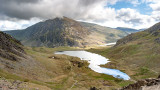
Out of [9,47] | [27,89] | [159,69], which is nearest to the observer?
[27,89]

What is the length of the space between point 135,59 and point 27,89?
595 feet

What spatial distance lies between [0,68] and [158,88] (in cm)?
7519

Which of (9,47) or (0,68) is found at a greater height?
(9,47)

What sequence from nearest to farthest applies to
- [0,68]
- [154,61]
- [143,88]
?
[143,88], [0,68], [154,61]

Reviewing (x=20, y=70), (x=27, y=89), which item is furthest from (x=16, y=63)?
(x=27, y=89)

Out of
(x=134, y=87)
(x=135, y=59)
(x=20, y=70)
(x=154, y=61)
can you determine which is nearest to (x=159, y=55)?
(x=154, y=61)

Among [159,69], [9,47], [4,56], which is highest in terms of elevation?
[9,47]

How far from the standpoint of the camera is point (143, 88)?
36.4 metres

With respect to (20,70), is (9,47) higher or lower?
higher

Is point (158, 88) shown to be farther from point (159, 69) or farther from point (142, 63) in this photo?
point (142, 63)

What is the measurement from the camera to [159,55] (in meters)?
174

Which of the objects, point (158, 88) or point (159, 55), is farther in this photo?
point (159, 55)

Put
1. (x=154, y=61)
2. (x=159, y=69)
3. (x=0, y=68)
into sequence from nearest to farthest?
1. (x=0, y=68)
2. (x=159, y=69)
3. (x=154, y=61)

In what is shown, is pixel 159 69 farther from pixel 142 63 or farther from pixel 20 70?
pixel 20 70
